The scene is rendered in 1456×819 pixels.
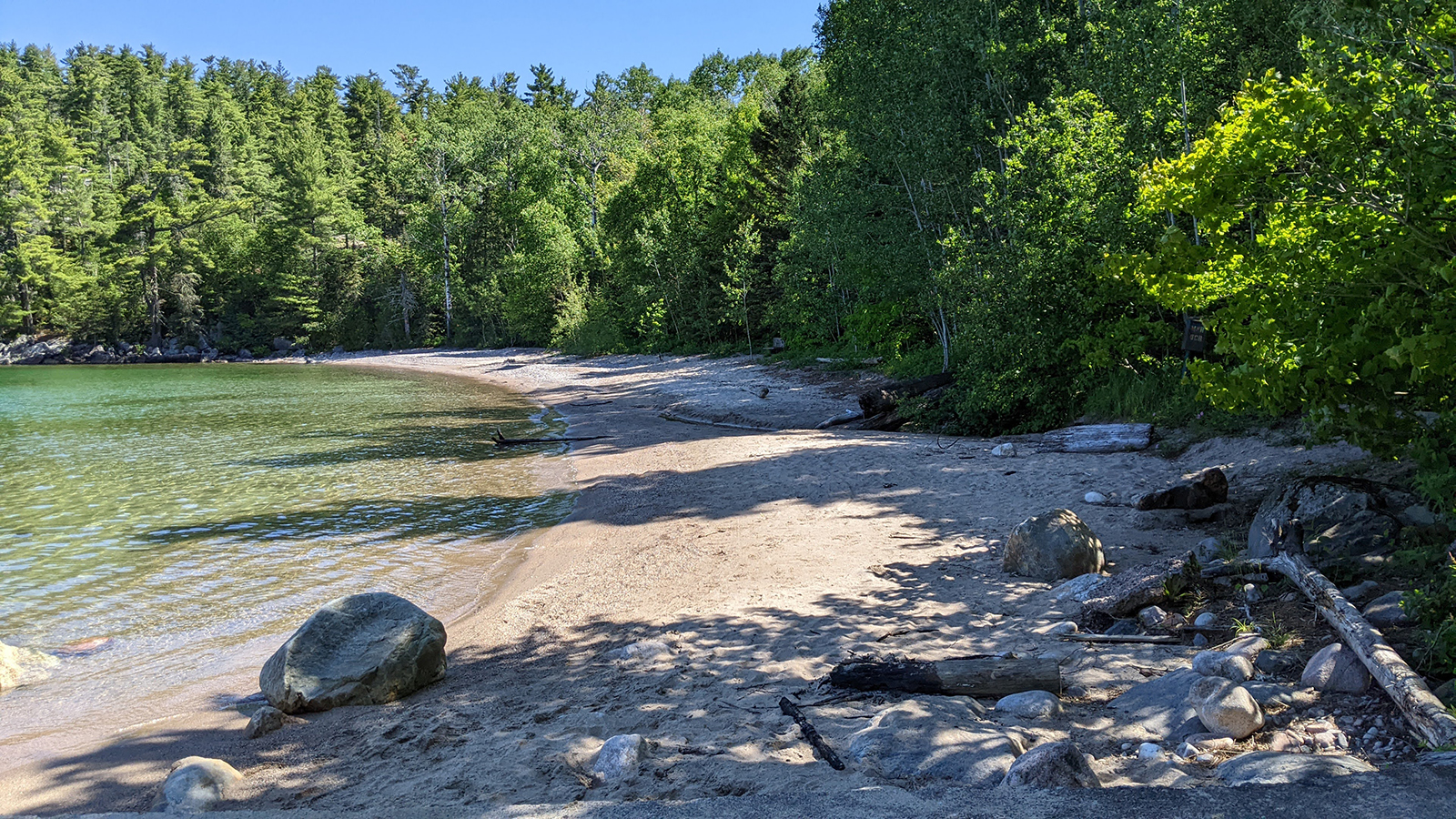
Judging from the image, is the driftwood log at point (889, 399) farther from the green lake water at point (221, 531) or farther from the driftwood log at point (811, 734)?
the driftwood log at point (811, 734)

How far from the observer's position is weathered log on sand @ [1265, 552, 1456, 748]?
3.49 m

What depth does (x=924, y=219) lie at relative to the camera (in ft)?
69.5

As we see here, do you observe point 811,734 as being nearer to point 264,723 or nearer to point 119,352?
point 264,723

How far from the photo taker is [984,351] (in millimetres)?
14906

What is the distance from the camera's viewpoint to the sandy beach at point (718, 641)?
14.3 ft

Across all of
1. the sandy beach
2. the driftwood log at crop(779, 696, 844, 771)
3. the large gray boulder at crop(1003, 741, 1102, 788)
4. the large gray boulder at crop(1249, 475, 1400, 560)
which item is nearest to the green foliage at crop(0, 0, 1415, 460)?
the large gray boulder at crop(1249, 475, 1400, 560)

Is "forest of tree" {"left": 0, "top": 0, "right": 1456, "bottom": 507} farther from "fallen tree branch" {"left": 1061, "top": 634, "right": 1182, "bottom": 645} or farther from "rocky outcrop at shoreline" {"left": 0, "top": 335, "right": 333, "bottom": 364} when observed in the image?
"fallen tree branch" {"left": 1061, "top": 634, "right": 1182, "bottom": 645}

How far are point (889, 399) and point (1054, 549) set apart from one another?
10.5m

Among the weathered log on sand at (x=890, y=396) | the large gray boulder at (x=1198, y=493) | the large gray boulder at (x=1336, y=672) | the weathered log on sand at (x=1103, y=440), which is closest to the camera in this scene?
the large gray boulder at (x=1336, y=672)

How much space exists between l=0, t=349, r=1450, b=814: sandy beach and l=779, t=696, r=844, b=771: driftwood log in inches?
2.3

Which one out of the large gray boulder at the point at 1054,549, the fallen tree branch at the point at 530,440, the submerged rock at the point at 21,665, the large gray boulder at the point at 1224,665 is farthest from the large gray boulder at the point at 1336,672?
the fallen tree branch at the point at 530,440

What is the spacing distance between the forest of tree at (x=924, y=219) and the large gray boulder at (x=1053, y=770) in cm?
300

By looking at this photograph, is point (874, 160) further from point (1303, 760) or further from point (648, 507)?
point (1303, 760)

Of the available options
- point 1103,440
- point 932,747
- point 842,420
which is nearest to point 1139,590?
point 932,747
